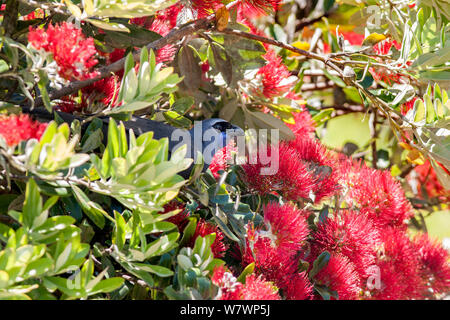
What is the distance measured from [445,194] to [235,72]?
81 cm

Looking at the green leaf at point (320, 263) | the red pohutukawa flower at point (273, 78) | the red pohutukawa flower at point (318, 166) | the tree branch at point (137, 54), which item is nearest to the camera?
the tree branch at point (137, 54)

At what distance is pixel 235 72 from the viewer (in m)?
1.12

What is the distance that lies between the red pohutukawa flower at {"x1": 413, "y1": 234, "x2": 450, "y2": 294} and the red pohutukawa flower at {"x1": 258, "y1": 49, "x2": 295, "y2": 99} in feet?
1.60

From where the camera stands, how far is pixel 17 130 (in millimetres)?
615

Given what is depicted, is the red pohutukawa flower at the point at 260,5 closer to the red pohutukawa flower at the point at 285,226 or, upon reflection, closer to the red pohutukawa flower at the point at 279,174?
the red pohutukawa flower at the point at 279,174

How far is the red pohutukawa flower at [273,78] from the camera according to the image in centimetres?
117

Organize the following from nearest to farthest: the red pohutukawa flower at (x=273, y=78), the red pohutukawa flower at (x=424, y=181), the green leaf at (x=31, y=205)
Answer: the green leaf at (x=31, y=205), the red pohutukawa flower at (x=273, y=78), the red pohutukawa flower at (x=424, y=181)

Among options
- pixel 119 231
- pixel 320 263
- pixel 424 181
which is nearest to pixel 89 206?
pixel 119 231

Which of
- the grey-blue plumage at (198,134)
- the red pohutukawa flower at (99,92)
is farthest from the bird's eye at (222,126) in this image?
the red pohutukawa flower at (99,92)

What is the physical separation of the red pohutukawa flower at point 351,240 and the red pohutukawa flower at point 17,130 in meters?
0.59

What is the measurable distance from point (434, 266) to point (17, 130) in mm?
1020
